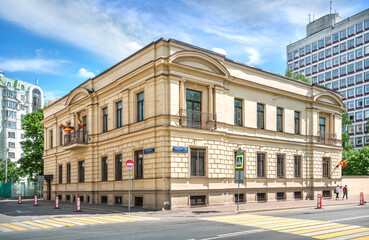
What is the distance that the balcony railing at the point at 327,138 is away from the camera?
33588mm

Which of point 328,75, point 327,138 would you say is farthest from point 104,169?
point 328,75

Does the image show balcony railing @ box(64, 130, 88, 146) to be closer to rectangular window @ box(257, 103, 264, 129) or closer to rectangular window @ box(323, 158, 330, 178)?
rectangular window @ box(257, 103, 264, 129)

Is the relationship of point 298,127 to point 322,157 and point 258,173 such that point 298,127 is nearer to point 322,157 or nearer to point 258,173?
point 322,157

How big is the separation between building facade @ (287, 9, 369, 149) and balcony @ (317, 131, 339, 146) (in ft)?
163

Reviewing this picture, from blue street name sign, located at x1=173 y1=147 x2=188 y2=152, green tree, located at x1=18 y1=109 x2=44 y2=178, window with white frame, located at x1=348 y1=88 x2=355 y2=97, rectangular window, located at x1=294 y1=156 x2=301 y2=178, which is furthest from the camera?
window with white frame, located at x1=348 y1=88 x2=355 y2=97

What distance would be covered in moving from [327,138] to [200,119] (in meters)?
15.8

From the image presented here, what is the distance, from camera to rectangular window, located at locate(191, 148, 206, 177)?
23766 mm

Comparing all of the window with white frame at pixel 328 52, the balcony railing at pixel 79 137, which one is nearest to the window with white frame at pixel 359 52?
the window with white frame at pixel 328 52

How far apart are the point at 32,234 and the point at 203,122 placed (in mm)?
13844

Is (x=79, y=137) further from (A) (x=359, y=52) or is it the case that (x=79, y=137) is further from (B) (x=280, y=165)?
Answer: (A) (x=359, y=52)

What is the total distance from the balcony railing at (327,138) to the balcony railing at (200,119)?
13621 mm

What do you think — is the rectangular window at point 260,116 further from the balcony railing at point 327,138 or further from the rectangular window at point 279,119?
the balcony railing at point 327,138

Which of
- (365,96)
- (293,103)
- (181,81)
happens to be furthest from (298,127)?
(365,96)

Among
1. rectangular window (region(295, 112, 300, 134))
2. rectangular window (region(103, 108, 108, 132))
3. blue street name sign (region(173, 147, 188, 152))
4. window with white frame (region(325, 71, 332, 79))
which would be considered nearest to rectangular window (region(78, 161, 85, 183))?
rectangular window (region(103, 108, 108, 132))
